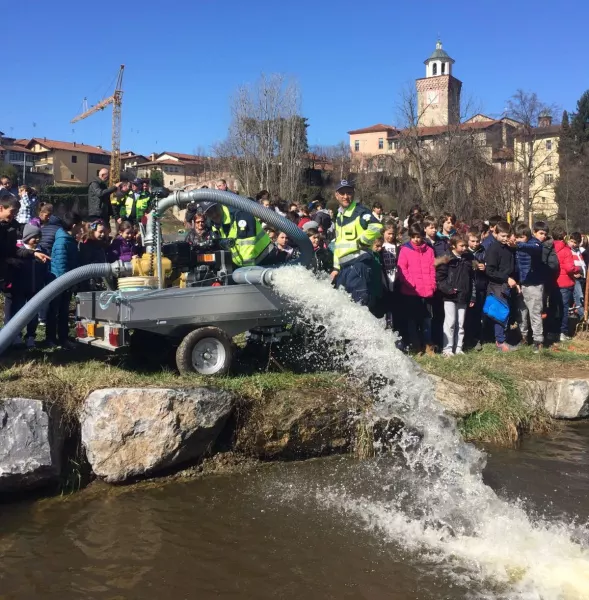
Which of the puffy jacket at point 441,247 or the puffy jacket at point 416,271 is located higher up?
the puffy jacket at point 441,247

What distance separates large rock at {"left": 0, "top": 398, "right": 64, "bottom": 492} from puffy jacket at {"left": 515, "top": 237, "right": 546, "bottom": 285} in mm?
6918

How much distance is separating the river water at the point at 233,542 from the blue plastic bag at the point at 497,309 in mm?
3324

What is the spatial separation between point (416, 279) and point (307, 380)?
8.54 feet

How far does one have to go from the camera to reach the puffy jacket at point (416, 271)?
8.31 metres

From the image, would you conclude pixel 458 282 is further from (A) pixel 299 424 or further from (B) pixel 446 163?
(B) pixel 446 163

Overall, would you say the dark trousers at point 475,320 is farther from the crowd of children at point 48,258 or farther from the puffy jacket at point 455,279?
the crowd of children at point 48,258

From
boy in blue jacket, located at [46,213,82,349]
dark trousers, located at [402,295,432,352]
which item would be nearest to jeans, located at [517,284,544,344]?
dark trousers, located at [402,295,432,352]

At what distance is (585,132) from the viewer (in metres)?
56.9

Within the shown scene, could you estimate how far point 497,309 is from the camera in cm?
892

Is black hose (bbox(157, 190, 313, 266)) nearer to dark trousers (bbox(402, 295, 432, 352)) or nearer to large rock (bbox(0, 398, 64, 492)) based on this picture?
large rock (bbox(0, 398, 64, 492))

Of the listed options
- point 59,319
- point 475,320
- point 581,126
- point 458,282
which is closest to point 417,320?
point 458,282

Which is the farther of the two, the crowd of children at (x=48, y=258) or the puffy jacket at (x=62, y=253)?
the puffy jacket at (x=62, y=253)

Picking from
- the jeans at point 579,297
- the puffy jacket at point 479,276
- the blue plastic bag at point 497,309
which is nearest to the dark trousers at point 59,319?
the puffy jacket at point 479,276

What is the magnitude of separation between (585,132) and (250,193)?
1439 inches
